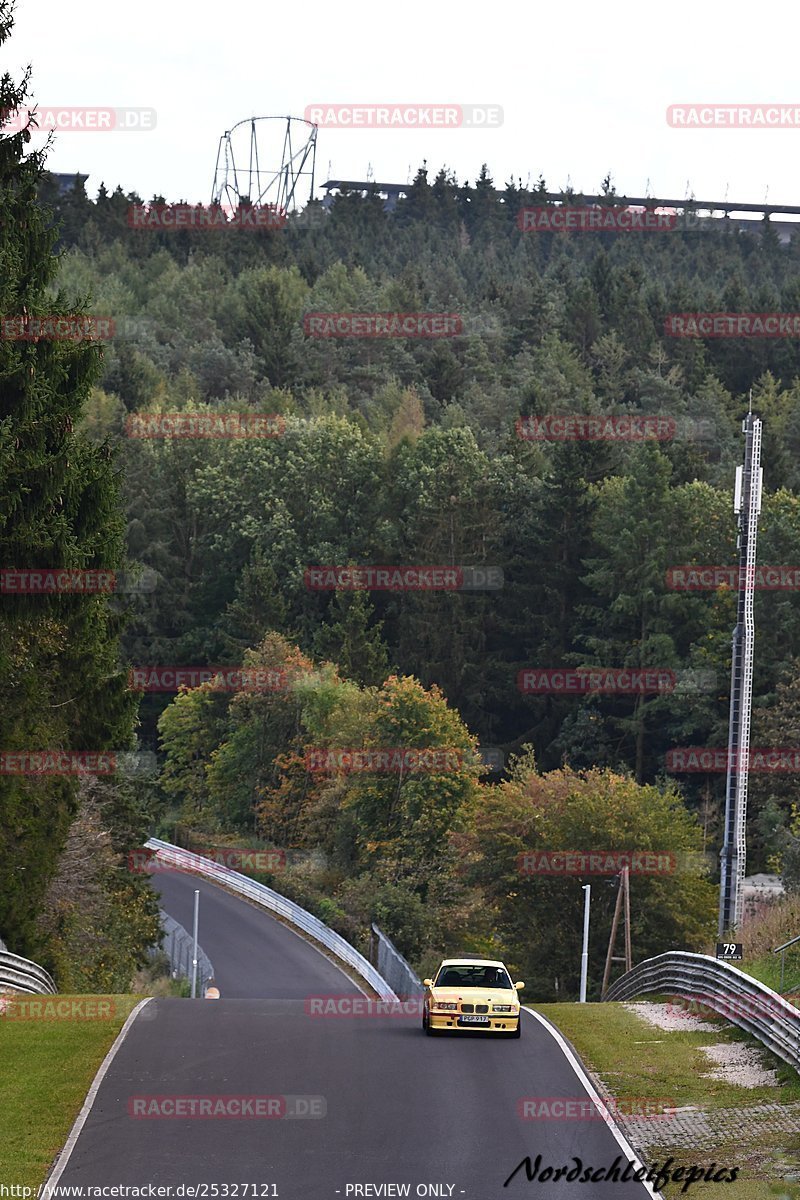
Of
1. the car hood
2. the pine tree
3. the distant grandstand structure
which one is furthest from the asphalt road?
the distant grandstand structure

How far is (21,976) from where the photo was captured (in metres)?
30.0

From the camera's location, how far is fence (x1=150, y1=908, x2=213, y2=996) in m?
57.8

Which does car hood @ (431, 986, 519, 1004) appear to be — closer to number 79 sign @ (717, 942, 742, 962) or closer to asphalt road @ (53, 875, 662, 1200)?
asphalt road @ (53, 875, 662, 1200)

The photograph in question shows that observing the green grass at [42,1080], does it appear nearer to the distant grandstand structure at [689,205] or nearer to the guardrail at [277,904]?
the guardrail at [277,904]

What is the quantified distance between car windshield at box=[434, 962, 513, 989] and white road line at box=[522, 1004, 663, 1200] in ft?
3.47

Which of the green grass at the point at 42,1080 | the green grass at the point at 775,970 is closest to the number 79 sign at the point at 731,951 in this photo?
the green grass at the point at 775,970

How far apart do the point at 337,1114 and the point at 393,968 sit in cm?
4022

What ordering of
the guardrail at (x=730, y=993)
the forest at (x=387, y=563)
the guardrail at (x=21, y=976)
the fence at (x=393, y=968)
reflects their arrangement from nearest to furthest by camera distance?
the guardrail at (x=730, y=993) < the guardrail at (x=21, y=976) < the forest at (x=387, y=563) < the fence at (x=393, y=968)

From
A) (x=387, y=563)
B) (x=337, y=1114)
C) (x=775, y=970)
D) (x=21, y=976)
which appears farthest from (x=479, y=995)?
(x=387, y=563)

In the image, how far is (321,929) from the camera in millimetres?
67000

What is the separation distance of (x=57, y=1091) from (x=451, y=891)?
52.3 m

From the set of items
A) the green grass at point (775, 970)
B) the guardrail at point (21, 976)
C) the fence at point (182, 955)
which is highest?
the green grass at point (775, 970)

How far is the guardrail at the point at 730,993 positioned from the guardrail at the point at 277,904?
2027 centimetres

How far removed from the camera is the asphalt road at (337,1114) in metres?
16.1
